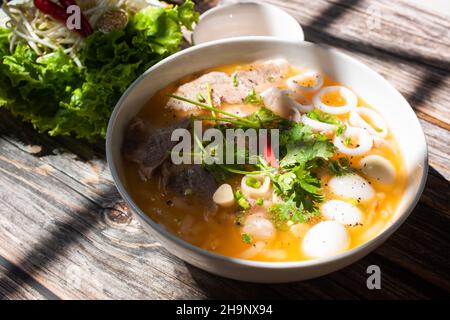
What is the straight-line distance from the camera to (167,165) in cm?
153

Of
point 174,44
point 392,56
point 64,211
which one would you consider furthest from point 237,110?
point 392,56

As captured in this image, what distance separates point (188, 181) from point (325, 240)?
434mm

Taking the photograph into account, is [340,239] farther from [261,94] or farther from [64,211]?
[64,211]

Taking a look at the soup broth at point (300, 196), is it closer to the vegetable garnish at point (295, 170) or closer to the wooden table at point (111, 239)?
the vegetable garnish at point (295, 170)

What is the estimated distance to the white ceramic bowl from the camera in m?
1.17

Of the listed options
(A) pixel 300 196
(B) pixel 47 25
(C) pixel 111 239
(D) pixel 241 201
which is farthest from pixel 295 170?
(B) pixel 47 25

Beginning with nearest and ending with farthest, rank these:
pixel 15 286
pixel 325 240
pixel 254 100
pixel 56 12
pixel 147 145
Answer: pixel 325 240 < pixel 15 286 < pixel 147 145 < pixel 254 100 < pixel 56 12

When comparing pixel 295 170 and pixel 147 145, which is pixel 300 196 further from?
pixel 147 145

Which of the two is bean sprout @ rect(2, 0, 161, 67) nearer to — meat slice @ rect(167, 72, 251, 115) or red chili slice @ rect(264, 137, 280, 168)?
meat slice @ rect(167, 72, 251, 115)

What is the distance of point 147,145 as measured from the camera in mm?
1546

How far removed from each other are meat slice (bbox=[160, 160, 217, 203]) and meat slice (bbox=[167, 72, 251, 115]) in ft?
0.85

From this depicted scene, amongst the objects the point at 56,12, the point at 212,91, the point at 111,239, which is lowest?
the point at 111,239

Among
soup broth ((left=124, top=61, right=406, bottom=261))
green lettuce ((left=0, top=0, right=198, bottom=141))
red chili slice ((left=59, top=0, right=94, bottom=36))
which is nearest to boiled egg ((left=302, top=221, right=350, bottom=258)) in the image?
soup broth ((left=124, top=61, right=406, bottom=261))

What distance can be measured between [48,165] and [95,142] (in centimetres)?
19
